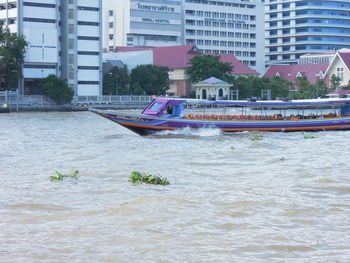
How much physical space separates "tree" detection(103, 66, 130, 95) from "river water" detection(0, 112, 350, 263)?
51.7 m

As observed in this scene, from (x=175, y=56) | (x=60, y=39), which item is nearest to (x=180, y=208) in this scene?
(x=60, y=39)

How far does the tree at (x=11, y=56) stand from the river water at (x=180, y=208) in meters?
40.5

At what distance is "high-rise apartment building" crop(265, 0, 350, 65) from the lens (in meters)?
112

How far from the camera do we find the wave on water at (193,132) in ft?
95.3

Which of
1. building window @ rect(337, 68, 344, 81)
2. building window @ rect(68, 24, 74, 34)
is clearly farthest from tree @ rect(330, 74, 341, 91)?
building window @ rect(68, 24, 74, 34)

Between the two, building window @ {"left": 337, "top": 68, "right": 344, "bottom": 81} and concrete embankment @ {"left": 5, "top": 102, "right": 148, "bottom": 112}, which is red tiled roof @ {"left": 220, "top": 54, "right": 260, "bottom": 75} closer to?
building window @ {"left": 337, "top": 68, "right": 344, "bottom": 81}

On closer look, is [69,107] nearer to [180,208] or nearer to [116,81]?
[116,81]

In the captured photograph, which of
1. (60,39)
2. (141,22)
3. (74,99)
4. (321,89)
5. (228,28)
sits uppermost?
(228,28)

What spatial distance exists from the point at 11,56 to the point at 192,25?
1853 inches

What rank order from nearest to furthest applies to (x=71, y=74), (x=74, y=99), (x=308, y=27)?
(x=74, y=99) < (x=71, y=74) < (x=308, y=27)

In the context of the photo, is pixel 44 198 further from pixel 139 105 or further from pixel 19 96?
pixel 139 105

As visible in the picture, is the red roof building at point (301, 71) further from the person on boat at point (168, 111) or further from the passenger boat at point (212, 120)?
the person on boat at point (168, 111)

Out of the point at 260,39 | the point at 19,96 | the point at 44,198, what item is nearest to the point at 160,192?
the point at 44,198

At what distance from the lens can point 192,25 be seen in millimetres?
103875
